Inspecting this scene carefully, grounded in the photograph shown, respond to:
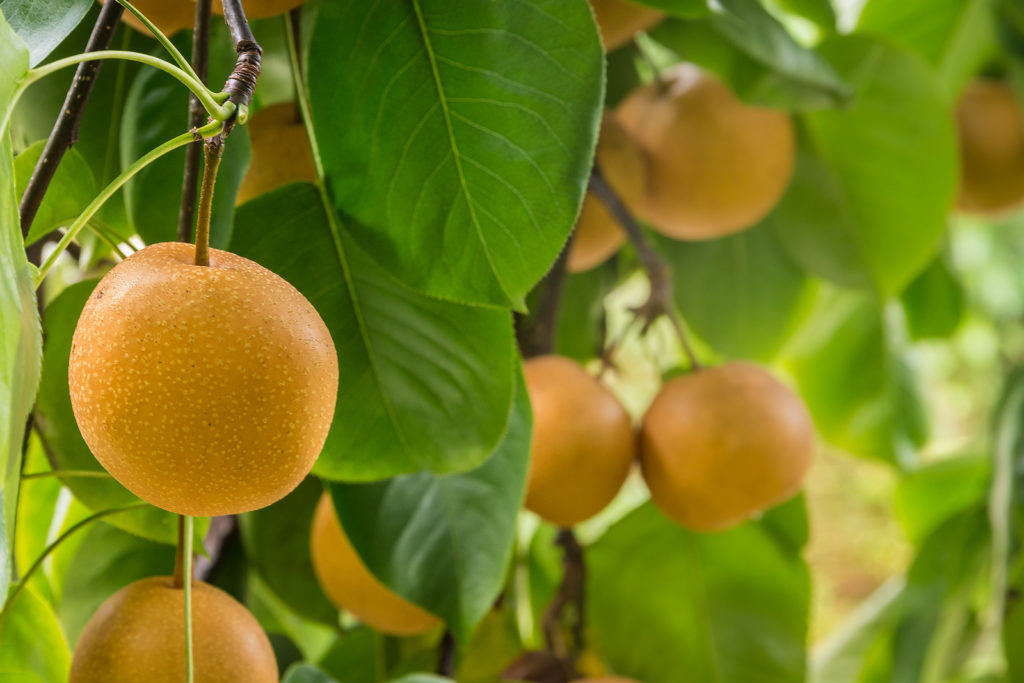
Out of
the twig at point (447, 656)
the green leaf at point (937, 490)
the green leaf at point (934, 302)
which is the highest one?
the twig at point (447, 656)

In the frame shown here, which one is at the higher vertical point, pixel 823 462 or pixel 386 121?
pixel 386 121

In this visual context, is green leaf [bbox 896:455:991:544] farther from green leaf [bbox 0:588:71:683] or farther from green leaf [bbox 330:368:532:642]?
green leaf [bbox 0:588:71:683]

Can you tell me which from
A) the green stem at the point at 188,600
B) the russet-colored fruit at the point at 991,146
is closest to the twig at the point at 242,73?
the green stem at the point at 188,600

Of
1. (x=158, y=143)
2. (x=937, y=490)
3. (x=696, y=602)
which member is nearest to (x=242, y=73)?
(x=158, y=143)

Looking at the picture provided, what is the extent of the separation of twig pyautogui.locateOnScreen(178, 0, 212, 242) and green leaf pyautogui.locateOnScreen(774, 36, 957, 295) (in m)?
0.42

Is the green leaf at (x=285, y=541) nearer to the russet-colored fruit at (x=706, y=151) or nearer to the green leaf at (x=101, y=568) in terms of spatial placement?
the green leaf at (x=101, y=568)

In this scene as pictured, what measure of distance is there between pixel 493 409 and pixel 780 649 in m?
0.31

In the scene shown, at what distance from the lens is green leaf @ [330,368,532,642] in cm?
38

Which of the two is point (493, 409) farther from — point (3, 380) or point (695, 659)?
point (695, 659)

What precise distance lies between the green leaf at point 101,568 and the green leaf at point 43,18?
0.79ft

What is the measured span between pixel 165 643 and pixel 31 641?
0.06 meters

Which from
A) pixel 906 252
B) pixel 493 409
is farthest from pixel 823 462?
pixel 493 409

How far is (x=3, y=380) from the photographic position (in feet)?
0.51

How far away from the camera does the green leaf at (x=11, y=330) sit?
0.16 m
